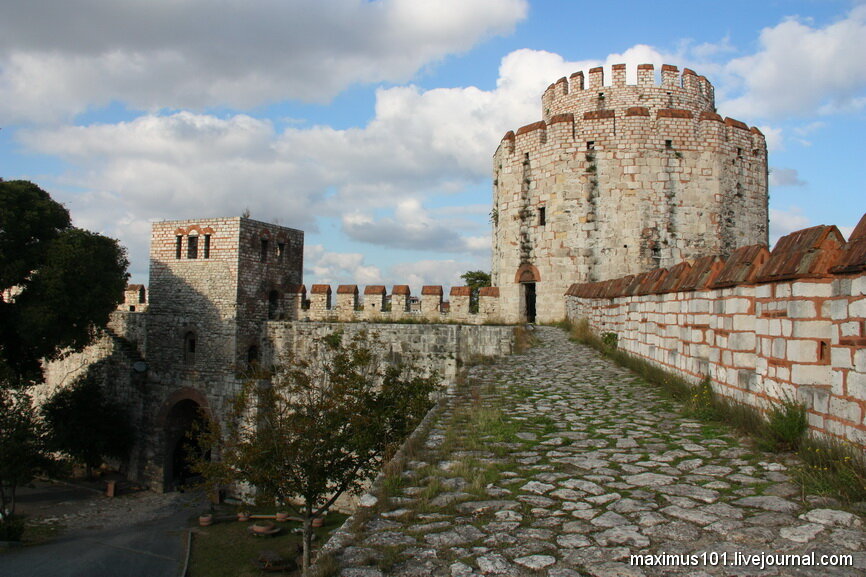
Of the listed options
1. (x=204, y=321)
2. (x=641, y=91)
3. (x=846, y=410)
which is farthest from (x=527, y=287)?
(x=846, y=410)

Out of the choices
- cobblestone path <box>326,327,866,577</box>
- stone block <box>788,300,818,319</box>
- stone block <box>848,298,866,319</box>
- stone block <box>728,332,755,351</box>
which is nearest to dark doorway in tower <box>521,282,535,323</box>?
stone block <box>728,332,755,351</box>

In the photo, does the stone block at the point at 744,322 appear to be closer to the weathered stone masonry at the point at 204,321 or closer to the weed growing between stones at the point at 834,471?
the weed growing between stones at the point at 834,471

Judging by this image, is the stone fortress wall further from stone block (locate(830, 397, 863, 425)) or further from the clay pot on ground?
stone block (locate(830, 397, 863, 425))

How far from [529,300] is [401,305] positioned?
12.9ft

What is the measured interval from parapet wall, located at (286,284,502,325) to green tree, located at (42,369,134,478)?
793 cm

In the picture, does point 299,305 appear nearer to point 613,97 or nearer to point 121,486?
point 121,486

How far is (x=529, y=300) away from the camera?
1728 cm

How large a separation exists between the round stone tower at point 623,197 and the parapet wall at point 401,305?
3.18 ft

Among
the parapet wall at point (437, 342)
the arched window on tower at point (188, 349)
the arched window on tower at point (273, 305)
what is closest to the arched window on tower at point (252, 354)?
the arched window on tower at point (273, 305)

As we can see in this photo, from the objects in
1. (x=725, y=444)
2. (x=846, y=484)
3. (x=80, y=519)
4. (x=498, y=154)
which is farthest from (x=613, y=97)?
(x=80, y=519)

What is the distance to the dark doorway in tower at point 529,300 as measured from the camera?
55.7 ft

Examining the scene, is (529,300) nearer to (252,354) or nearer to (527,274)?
(527,274)

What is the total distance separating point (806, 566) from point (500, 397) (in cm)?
442

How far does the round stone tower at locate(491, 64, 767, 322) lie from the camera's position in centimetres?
1573
